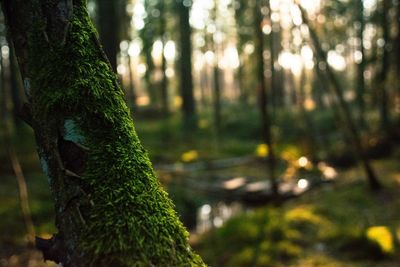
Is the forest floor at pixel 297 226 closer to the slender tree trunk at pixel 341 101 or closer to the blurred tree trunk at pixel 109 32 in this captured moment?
the slender tree trunk at pixel 341 101

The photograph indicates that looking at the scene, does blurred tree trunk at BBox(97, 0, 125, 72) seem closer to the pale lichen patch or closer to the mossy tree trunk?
the mossy tree trunk

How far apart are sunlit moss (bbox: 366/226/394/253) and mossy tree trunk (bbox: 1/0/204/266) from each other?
5979 mm

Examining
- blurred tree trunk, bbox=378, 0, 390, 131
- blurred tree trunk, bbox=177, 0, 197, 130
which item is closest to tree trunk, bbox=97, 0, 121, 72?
blurred tree trunk, bbox=378, 0, 390, 131

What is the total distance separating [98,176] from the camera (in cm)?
126

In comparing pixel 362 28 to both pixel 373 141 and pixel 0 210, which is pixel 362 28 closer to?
pixel 373 141

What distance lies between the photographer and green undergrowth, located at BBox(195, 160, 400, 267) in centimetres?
658

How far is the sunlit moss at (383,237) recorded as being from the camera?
640cm

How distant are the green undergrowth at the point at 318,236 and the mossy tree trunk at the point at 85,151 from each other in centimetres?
577

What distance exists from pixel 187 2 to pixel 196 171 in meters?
14.8

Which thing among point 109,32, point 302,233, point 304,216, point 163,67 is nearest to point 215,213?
point 304,216

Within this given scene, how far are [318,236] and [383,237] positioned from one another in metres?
1.28

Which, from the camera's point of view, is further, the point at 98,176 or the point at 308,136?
the point at 308,136

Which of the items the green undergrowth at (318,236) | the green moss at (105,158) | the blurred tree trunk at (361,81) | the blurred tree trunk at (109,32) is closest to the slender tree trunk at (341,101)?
the green undergrowth at (318,236)

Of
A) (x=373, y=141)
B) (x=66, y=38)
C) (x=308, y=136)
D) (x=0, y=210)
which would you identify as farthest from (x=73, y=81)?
(x=373, y=141)
